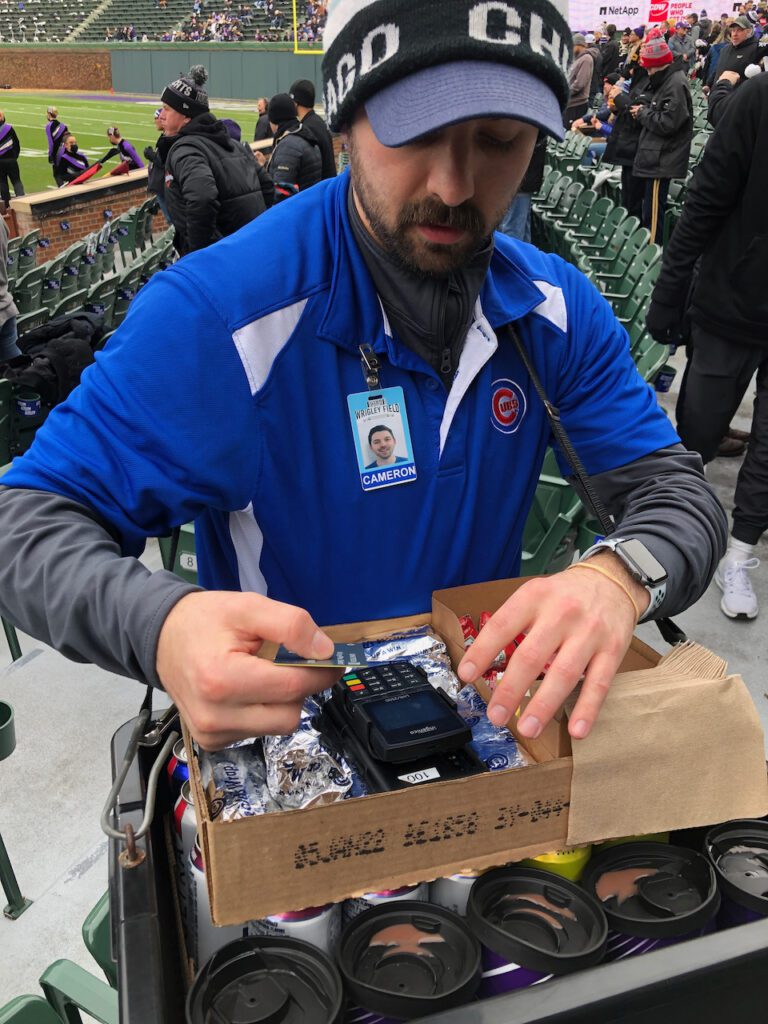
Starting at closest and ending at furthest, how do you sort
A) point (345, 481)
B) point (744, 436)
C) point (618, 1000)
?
1. point (618, 1000)
2. point (345, 481)
3. point (744, 436)

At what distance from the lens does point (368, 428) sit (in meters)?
1.16

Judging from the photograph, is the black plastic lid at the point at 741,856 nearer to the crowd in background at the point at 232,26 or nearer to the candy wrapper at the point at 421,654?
the candy wrapper at the point at 421,654

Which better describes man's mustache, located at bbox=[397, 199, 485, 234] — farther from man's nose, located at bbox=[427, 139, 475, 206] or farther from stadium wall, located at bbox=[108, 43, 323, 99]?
stadium wall, located at bbox=[108, 43, 323, 99]

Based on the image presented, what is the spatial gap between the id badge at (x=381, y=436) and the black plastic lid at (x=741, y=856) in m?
0.58

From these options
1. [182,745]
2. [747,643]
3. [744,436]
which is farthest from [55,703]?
[744,436]

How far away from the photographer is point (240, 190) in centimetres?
584

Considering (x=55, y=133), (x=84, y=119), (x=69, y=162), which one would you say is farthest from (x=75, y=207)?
(x=84, y=119)

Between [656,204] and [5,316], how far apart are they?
554cm

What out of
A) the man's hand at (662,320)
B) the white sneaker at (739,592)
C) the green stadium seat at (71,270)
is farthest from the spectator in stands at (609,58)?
the white sneaker at (739,592)

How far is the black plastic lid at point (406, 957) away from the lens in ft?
2.44

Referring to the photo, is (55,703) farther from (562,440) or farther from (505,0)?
(505,0)

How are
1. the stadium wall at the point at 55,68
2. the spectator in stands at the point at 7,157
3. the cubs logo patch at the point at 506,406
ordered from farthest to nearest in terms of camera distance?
the stadium wall at the point at 55,68, the spectator in stands at the point at 7,157, the cubs logo patch at the point at 506,406

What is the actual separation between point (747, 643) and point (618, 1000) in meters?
3.02

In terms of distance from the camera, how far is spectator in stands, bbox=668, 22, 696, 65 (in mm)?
14738
